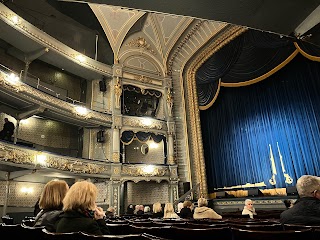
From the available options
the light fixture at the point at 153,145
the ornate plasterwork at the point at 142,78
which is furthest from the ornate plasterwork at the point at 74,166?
the ornate plasterwork at the point at 142,78

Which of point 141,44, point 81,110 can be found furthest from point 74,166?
point 141,44

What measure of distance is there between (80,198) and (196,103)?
13526 millimetres

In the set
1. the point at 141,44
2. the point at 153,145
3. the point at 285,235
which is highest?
the point at 141,44

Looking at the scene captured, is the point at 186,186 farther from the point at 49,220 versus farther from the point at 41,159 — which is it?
the point at 49,220

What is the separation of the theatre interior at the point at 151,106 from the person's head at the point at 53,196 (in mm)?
7282

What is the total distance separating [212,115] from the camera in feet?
56.4

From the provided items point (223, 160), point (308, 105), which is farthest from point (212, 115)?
point (308, 105)

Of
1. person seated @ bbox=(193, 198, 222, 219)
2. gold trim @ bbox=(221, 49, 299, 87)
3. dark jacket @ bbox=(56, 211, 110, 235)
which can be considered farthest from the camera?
gold trim @ bbox=(221, 49, 299, 87)

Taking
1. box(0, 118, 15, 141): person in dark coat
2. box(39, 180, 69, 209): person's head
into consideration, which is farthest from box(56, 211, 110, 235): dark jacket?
box(0, 118, 15, 141): person in dark coat

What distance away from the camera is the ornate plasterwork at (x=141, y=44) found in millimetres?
15320

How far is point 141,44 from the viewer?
1554cm

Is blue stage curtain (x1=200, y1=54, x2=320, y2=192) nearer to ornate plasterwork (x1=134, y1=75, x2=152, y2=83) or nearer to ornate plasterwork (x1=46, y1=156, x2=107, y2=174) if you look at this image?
ornate plasterwork (x1=134, y1=75, x2=152, y2=83)

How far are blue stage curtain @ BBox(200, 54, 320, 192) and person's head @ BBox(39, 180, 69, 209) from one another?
461 inches

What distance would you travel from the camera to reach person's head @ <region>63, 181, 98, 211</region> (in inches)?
87.8
